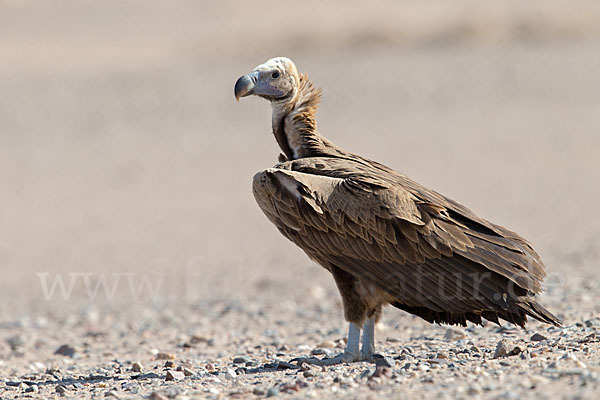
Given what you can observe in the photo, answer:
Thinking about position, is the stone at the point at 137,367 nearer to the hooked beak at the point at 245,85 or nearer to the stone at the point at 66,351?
the stone at the point at 66,351

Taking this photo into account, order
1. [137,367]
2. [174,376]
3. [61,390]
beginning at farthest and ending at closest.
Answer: [137,367]
[174,376]
[61,390]

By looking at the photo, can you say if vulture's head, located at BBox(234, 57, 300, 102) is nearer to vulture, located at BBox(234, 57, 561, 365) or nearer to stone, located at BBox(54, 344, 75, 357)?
vulture, located at BBox(234, 57, 561, 365)

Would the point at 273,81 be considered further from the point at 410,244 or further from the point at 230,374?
the point at 230,374

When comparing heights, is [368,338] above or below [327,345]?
above

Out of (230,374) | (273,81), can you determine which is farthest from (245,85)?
(230,374)

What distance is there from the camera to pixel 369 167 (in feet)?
24.2

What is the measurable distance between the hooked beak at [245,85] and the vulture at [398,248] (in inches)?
33.0

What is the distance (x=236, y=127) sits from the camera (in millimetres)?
24797

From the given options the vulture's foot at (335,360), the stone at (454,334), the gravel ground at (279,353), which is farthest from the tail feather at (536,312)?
the stone at (454,334)

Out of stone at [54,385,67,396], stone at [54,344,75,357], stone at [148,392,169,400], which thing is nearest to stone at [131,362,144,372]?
stone at [54,385,67,396]

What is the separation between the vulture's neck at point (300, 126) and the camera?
304 inches

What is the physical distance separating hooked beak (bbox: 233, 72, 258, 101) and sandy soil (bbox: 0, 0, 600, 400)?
2.20 metres

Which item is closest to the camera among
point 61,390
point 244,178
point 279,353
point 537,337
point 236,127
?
point 61,390

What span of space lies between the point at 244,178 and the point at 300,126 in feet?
41.4
